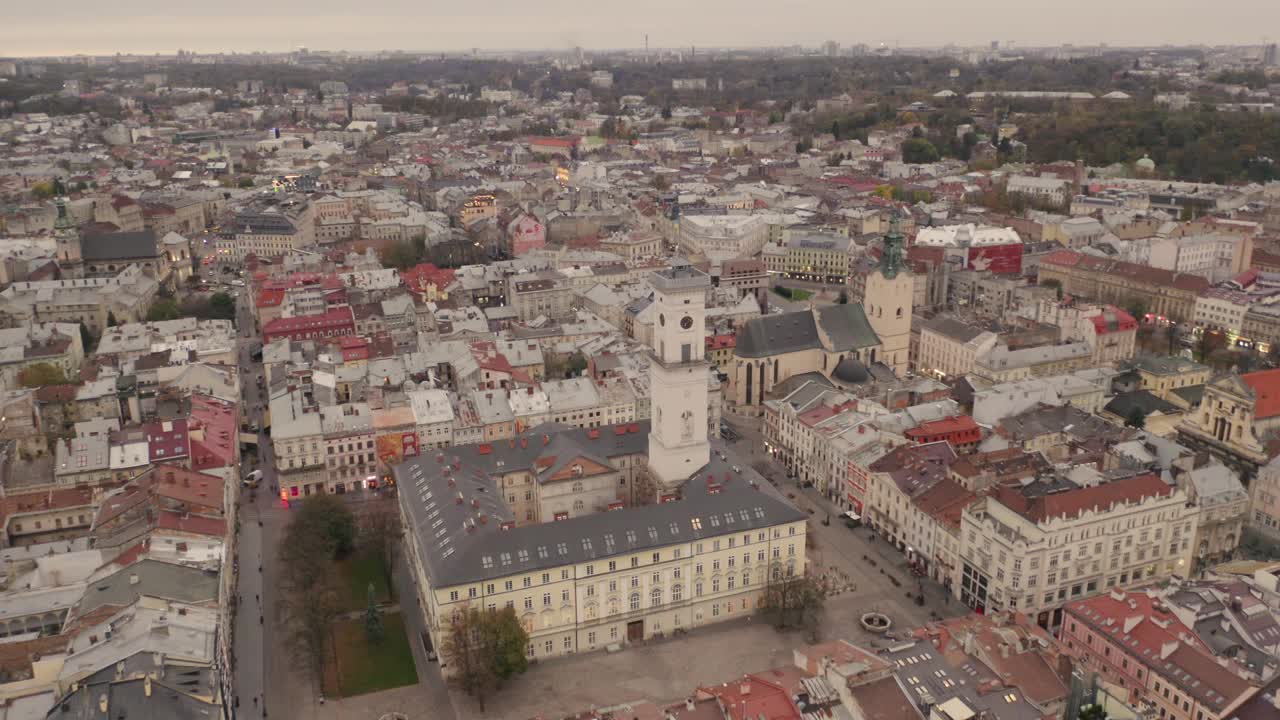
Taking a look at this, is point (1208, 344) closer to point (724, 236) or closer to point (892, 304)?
point (892, 304)

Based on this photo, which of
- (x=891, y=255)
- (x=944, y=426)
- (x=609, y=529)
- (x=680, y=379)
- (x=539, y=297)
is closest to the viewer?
(x=609, y=529)

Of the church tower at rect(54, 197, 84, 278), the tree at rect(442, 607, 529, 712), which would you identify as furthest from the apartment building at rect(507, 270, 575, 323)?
the tree at rect(442, 607, 529, 712)

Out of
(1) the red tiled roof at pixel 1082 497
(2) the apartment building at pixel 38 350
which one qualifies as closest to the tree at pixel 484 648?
(1) the red tiled roof at pixel 1082 497

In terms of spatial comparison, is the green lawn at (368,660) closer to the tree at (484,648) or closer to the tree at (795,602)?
the tree at (484,648)

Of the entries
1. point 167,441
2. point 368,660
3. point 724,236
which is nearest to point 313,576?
point 368,660

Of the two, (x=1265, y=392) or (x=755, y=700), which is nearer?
(x=755, y=700)

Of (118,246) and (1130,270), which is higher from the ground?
(118,246)

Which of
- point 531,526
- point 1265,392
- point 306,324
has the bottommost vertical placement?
point 531,526
